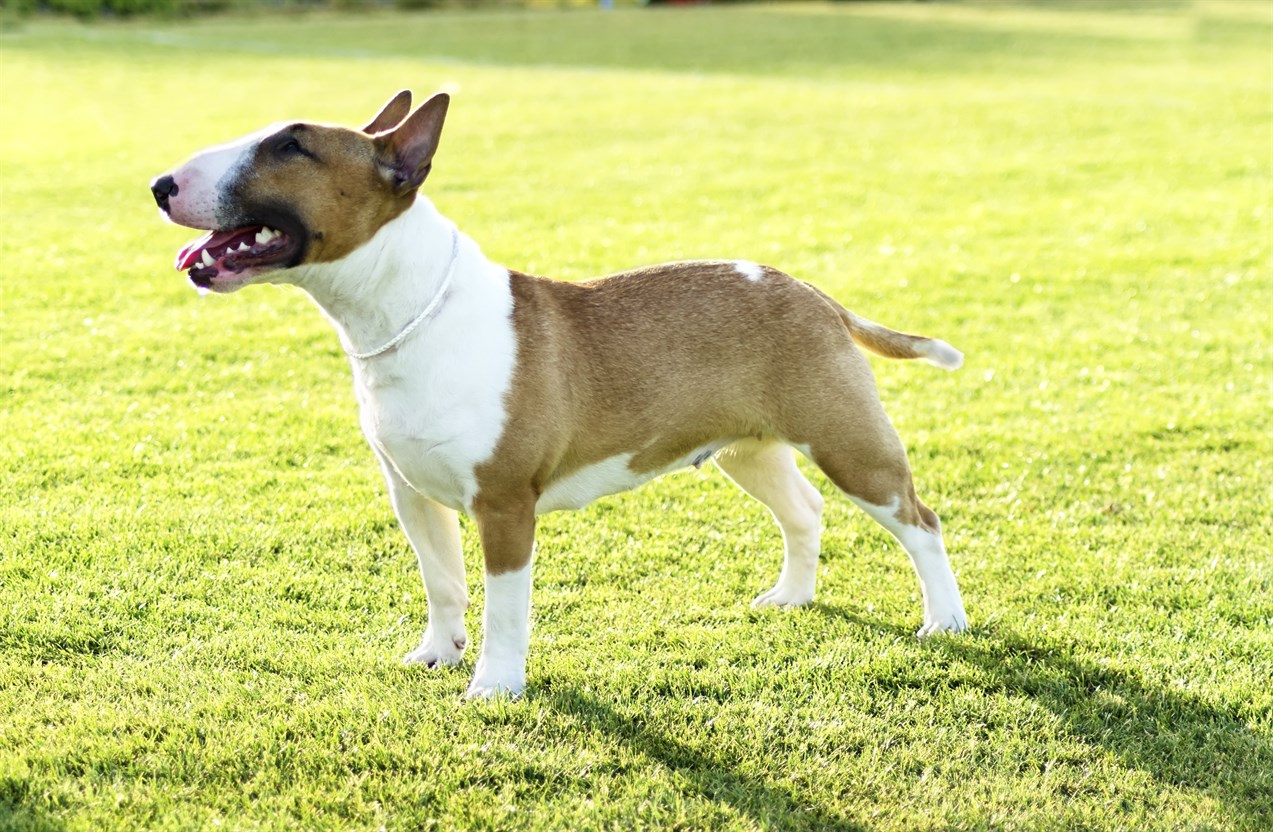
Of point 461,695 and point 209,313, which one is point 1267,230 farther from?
point 461,695

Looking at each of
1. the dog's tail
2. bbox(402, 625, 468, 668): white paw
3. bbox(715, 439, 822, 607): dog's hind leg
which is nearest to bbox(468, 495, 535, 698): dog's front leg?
bbox(402, 625, 468, 668): white paw

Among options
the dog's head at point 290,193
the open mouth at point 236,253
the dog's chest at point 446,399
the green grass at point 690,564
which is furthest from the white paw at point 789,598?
the open mouth at point 236,253

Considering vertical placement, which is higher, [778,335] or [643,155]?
[778,335]

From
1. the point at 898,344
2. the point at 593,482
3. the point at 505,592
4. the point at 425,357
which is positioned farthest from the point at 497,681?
the point at 898,344

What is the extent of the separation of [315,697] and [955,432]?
420cm

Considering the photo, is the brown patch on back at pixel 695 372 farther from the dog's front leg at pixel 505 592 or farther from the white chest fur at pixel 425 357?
the white chest fur at pixel 425 357

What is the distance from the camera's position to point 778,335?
490 cm

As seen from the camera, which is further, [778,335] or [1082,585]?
[1082,585]

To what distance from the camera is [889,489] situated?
16.5 feet

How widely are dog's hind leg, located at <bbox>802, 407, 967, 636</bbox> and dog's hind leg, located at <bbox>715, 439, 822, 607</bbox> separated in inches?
16.2

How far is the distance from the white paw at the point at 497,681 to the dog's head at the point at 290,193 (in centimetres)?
154

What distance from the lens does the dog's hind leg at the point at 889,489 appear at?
4.93 m

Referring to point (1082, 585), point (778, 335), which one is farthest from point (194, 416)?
point (1082, 585)

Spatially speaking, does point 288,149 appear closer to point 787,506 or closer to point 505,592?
point 505,592
